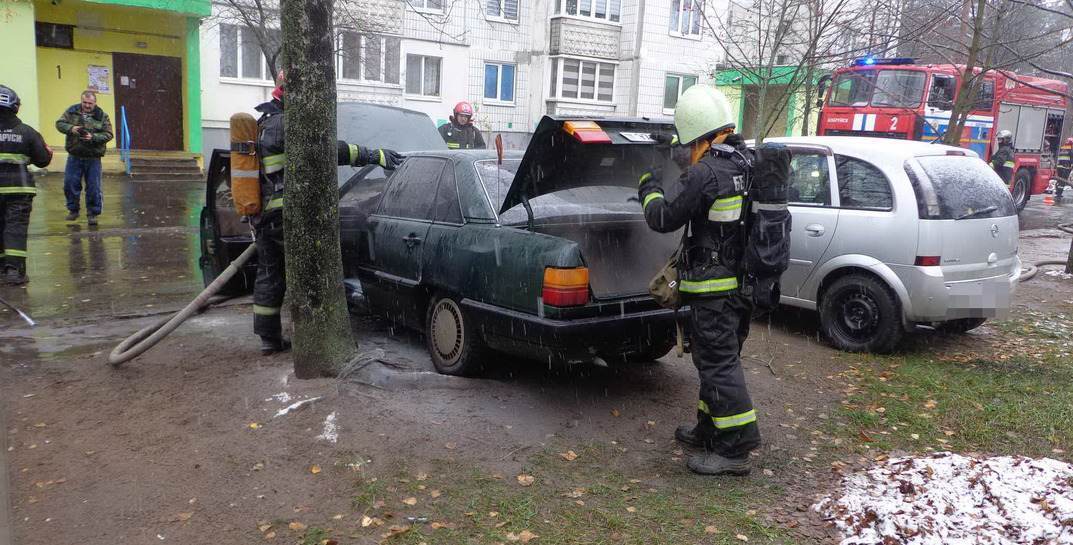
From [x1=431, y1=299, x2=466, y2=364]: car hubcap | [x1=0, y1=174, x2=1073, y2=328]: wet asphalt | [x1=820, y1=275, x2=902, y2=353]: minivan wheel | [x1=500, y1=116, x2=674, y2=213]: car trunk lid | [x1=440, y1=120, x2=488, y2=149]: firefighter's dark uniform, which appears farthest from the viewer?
[x1=440, y1=120, x2=488, y2=149]: firefighter's dark uniform

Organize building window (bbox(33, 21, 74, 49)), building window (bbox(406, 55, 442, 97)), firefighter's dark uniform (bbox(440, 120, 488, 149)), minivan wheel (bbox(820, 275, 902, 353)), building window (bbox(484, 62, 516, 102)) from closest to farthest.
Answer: minivan wheel (bbox(820, 275, 902, 353)) < firefighter's dark uniform (bbox(440, 120, 488, 149)) < building window (bbox(33, 21, 74, 49)) < building window (bbox(406, 55, 442, 97)) < building window (bbox(484, 62, 516, 102))

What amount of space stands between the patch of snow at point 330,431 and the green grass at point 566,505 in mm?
426

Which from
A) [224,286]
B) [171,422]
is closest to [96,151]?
[224,286]

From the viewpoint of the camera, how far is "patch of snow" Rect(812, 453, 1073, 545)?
130 inches

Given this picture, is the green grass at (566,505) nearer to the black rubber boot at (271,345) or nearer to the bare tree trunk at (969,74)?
the black rubber boot at (271,345)

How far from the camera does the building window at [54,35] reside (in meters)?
18.5

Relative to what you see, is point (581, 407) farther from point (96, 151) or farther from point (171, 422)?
point (96, 151)

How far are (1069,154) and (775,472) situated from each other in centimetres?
2051

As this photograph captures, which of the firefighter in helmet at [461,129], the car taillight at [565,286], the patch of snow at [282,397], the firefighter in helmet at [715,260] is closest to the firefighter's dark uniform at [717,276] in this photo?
the firefighter in helmet at [715,260]

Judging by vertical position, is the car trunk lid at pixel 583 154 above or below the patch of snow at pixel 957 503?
above

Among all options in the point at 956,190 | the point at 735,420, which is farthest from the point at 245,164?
Result: the point at 956,190

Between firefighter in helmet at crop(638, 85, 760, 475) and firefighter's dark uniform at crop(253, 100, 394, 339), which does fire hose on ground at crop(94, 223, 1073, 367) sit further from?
firefighter in helmet at crop(638, 85, 760, 475)

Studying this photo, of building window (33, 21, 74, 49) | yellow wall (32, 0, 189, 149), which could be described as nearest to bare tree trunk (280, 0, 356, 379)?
yellow wall (32, 0, 189, 149)

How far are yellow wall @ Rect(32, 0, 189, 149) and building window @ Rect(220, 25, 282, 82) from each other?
1.44 meters
